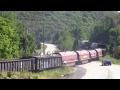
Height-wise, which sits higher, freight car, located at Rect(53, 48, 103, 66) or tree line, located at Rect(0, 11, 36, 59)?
tree line, located at Rect(0, 11, 36, 59)

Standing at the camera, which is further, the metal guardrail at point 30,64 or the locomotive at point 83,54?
the locomotive at point 83,54

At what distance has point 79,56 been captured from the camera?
26.6 metres

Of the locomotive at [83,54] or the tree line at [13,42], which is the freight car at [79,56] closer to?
the locomotive at [83,54]

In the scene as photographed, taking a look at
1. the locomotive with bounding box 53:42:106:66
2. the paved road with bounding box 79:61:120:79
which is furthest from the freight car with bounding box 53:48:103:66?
the paved road with bounding box 79:61:120:79

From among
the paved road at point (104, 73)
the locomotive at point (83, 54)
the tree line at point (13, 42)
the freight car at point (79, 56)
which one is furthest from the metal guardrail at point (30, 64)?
the tree line at point (13, 42)

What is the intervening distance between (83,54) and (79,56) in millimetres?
1301

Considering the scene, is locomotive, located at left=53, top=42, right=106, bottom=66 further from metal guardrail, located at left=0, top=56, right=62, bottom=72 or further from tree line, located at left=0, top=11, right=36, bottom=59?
tree line, located at left=0, top=11, right=36, bottom=59

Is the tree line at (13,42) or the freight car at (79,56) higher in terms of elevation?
the tree line at (13,42)

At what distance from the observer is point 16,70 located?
1861cm

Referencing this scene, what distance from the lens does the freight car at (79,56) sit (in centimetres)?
2347

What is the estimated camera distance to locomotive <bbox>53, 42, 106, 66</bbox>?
23641mm

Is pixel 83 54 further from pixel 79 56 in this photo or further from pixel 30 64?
pixel 30 64

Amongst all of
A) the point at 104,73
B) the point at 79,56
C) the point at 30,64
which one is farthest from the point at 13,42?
the point at 104,73
